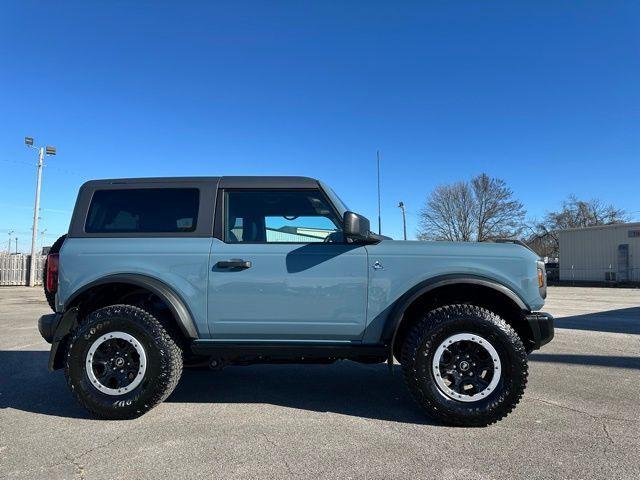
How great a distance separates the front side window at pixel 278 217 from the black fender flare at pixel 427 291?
0.84m

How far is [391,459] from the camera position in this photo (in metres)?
3.18

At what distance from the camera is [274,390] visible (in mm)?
4941

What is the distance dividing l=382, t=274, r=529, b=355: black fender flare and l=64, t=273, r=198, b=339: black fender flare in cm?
167

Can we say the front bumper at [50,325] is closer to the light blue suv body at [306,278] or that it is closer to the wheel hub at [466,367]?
the light blue suv body at [306,278]

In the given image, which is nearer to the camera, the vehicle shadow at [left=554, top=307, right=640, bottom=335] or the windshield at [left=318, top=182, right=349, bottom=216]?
the windshield at [left=318, top=182, right=349, bottom=216]

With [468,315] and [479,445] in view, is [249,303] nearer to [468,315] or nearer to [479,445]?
[468,315]

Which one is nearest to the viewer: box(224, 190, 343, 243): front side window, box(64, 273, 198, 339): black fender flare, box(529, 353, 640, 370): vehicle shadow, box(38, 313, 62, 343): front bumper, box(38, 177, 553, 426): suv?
box(38, 177, 553, 426): suv

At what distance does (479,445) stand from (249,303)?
2.09 metres

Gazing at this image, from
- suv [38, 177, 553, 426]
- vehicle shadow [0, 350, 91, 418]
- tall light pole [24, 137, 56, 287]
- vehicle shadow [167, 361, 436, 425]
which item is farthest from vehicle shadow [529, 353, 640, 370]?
tall light pole [24, 137, 56, 287]

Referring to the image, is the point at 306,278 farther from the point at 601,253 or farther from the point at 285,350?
the point at 601,253

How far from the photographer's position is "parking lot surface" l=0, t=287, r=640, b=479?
306 cm

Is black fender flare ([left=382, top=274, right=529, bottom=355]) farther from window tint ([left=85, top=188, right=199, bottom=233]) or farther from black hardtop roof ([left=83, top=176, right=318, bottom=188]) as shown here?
window tint ([left=85, top=188, right=199, bottom=233])

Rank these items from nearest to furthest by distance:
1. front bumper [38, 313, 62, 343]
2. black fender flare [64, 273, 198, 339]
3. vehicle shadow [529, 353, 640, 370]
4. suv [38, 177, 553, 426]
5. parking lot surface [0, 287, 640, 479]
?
parking lot surface [0, 287, 640, 479] < suv [38, 177, 553, 426] < black fender flare [64, 273, 198, 339] < front bumper [38, 313, 62, 343] < vehicle shadow [529, 353, 640, 370]

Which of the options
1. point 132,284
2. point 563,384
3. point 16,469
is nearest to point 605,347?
point 563,384
